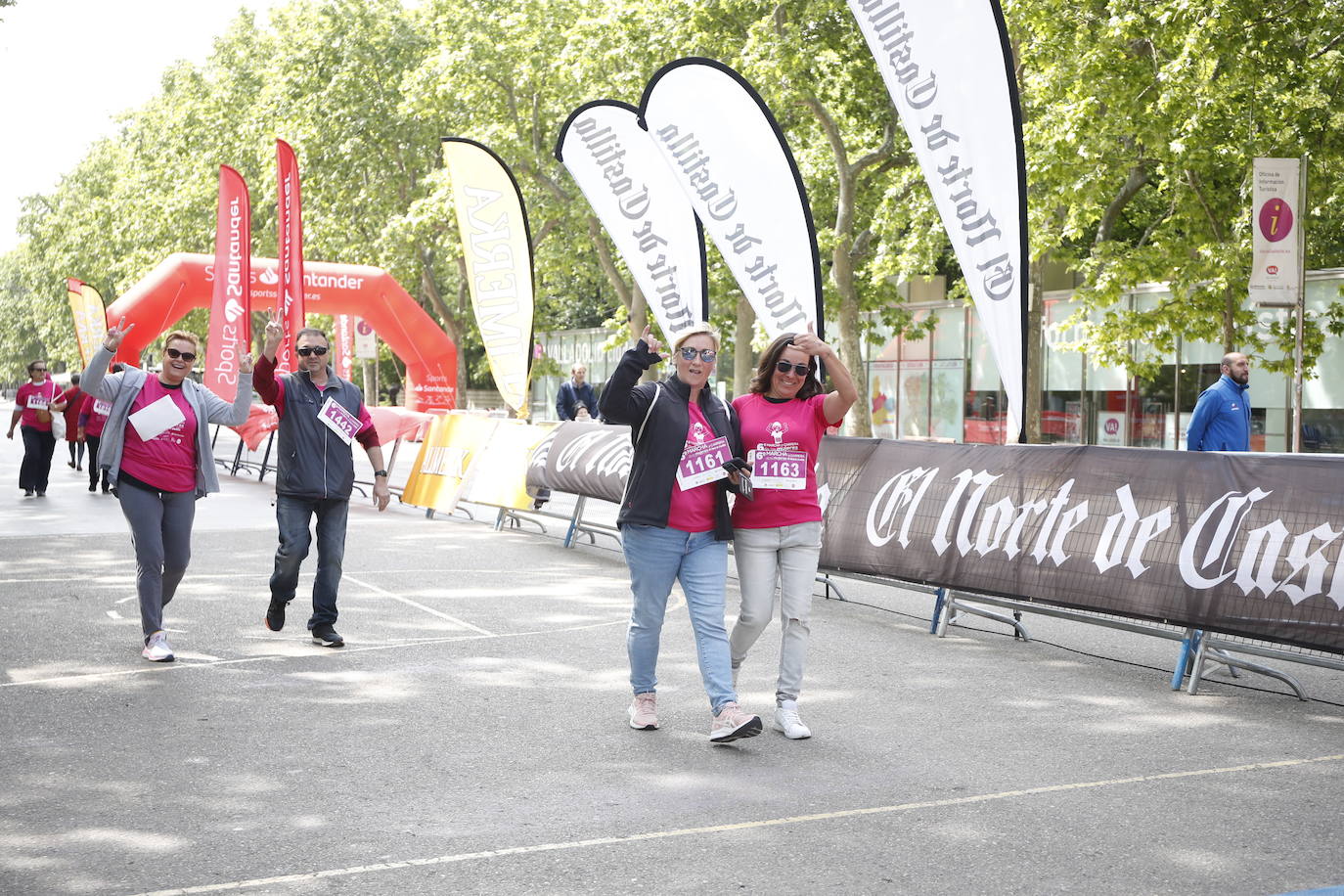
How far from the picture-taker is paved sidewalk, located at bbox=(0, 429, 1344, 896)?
4582 mm

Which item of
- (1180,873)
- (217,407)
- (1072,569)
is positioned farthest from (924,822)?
(217,407)

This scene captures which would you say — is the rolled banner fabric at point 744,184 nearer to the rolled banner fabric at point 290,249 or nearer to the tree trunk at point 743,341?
the rolled banner fabric at point 290,249

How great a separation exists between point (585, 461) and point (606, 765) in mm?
8227

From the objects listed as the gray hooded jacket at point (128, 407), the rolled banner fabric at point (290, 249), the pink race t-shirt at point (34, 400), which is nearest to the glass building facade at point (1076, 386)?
the rolled banner fabric at point (290, 249)

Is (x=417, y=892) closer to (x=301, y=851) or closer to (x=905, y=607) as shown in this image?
(x=301, y=851)

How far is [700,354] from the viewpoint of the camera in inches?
247

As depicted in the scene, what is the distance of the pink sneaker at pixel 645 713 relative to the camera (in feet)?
21.4

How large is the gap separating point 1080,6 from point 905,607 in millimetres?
13181

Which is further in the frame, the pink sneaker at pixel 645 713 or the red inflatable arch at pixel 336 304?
the red inflatable arch at pixel 336 304

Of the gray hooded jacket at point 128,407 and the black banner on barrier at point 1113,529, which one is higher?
the gray hooded jacket at point 128,407

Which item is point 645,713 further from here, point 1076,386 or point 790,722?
point 1076,386

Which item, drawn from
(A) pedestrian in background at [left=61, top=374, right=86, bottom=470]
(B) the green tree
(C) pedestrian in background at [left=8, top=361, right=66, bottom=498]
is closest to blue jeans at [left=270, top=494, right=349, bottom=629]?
(A) pedestrian in background at [left=61, top=374, right=86, bottom=470]

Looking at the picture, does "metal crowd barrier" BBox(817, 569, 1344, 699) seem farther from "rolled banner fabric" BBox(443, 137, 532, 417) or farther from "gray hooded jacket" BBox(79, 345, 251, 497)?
"rolled banner fabric" BBox(443, 137, 532, 417)

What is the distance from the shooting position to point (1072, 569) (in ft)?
27.4
